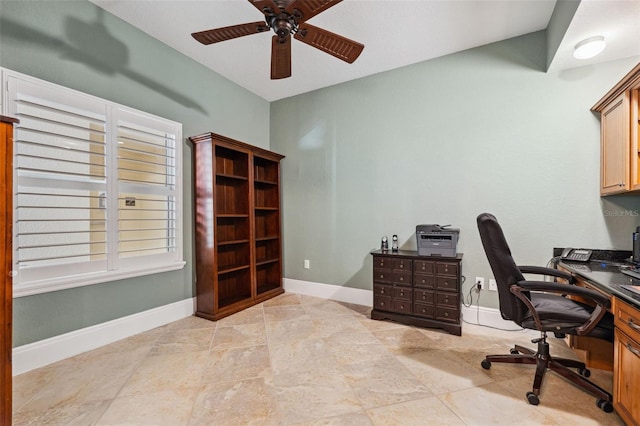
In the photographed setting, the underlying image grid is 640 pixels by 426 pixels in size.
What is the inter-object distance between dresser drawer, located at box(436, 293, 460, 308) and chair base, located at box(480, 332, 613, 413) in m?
0.55

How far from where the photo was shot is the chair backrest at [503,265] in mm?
1780

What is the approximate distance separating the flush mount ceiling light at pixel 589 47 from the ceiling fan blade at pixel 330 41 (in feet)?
5.84

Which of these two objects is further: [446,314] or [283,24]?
[446,314]

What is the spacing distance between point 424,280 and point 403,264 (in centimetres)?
25

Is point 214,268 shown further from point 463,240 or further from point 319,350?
point 463,240

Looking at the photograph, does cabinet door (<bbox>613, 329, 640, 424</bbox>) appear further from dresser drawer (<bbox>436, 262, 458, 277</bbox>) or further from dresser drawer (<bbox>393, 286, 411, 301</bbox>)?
dresser drawer (<bbox>393, 286, 411, 301</bbox>)

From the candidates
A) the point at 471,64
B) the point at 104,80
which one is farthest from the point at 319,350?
the point at 471,64

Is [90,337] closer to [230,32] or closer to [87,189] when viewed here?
[87,189]

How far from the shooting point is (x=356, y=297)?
353cm

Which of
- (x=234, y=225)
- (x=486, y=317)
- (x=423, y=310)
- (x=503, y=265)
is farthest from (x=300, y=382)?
(x=234, y=225)

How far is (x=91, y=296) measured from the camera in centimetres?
233

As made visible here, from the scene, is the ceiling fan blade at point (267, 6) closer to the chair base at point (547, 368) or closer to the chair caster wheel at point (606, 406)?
the chair base at point (547, 368)

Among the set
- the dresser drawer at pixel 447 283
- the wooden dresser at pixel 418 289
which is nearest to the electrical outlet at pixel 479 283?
the wooden dresser at pixel 418 289

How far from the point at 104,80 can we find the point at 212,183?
126 cm
